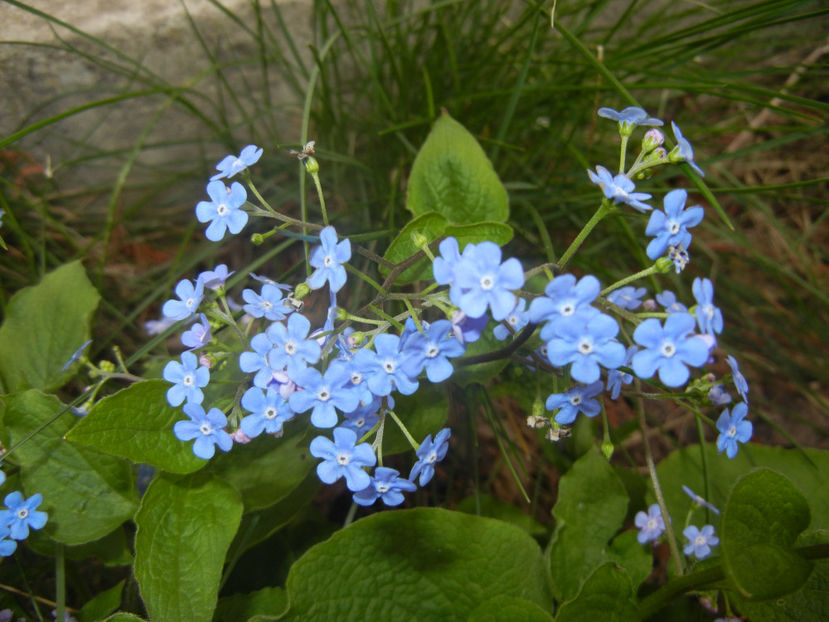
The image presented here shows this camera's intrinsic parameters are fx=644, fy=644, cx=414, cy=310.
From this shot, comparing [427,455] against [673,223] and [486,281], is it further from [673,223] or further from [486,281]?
[673,223]

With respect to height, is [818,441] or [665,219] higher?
[665,219]

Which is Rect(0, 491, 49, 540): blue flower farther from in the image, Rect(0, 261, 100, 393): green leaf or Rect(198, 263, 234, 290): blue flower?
Rect(198, 263, 234, 290): blue flower

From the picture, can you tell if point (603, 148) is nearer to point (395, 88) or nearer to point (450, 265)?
point (395, 88)

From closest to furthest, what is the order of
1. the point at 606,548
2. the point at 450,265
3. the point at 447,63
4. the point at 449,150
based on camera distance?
the point at 450,265, the point at 449,150, the point at 606,548, the point at 447,63

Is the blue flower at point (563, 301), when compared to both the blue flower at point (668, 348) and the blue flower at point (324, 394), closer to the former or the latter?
the blue flower at point (668, 348)

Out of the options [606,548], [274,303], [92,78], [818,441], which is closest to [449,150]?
[274,303]

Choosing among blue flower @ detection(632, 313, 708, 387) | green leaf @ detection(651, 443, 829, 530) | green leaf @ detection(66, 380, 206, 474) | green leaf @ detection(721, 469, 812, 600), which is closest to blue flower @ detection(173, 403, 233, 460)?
green leaf @ detection(66, 380, 206, 474)
